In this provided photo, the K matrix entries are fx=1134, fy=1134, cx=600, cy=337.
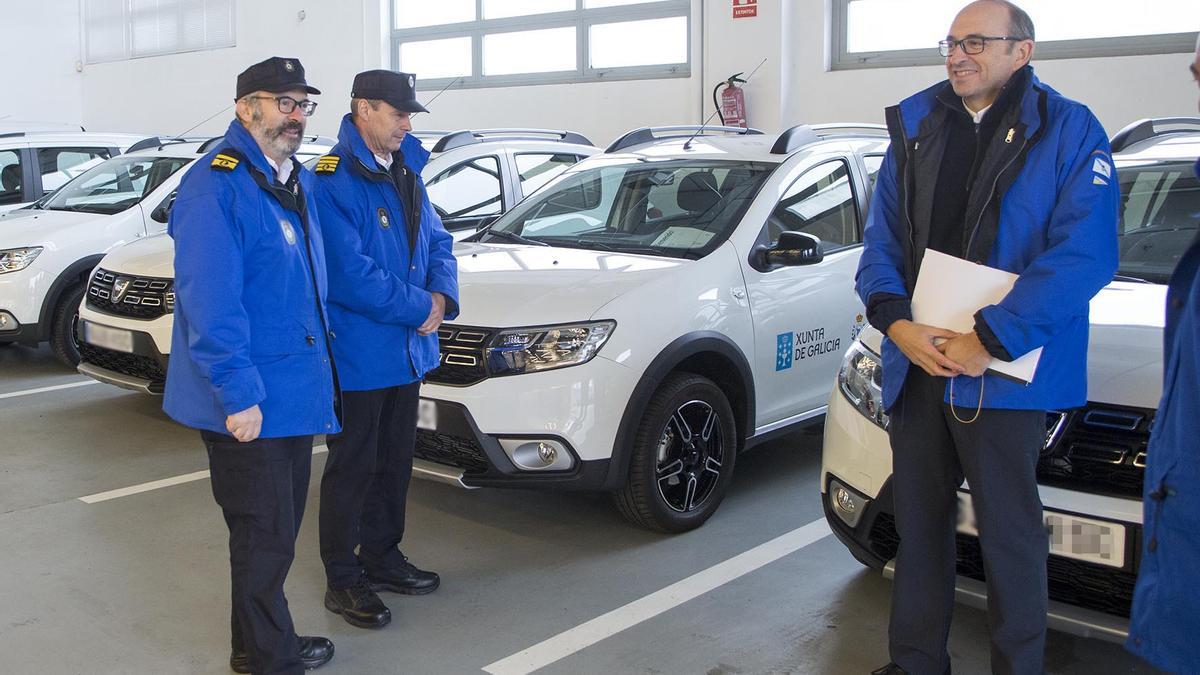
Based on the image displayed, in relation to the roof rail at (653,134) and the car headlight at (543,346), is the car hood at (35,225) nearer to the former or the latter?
the roof rail at (653,134)

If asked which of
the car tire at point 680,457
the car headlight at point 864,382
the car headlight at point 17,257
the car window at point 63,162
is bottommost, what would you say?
the car tire at point 680,457

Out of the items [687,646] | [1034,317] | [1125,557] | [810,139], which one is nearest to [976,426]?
[1034,317]

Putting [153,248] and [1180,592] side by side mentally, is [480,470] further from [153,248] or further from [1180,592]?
[153,248]

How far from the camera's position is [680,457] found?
443cm

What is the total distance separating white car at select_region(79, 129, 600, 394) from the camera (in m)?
5.99

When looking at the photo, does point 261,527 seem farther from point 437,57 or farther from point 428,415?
point 437,57

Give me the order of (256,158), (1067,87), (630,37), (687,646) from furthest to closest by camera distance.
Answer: (630,37) → (1067,87) → (687,646) → (256,158)

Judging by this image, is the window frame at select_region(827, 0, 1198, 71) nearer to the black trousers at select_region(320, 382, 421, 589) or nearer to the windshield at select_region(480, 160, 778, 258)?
the windshield at select_region(480, 160, 778, 258)

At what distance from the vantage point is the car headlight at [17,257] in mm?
7363

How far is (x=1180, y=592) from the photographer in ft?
6.55

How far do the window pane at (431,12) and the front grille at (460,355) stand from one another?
9641mm

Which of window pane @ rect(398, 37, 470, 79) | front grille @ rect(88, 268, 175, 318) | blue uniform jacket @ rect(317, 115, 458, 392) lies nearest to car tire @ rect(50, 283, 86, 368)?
front grille @ rect(88, 268, 175, 318)

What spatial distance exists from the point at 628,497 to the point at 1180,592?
8.18ft

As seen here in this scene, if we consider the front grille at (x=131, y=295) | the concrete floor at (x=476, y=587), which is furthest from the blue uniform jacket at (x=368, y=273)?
the front grille at (x=131, y=295)
